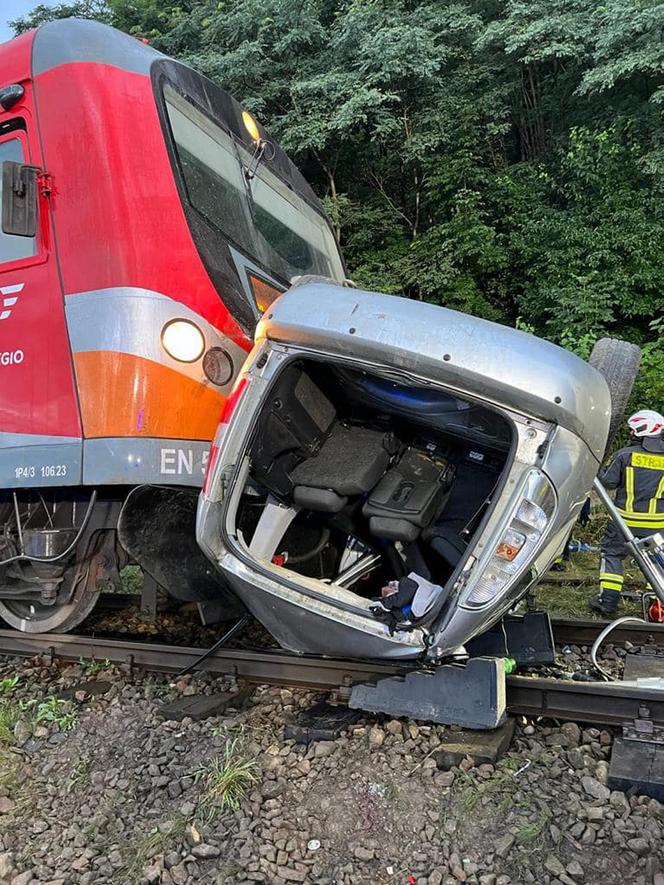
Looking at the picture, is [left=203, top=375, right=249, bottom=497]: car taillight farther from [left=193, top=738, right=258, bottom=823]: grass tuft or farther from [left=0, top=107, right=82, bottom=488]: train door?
[left=193, top=738, right=258, bottom=823]: grass tuft

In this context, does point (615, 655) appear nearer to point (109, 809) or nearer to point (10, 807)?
point (109, 809)

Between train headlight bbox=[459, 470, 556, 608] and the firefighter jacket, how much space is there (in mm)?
3422

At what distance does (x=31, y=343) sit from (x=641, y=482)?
4499mm

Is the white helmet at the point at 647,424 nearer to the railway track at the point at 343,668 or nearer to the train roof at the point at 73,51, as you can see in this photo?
the railway track at the point at 343,668

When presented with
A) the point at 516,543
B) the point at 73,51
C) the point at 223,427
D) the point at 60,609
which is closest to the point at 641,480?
the point at 516,543

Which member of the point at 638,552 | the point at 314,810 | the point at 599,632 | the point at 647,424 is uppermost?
the point at 638,552

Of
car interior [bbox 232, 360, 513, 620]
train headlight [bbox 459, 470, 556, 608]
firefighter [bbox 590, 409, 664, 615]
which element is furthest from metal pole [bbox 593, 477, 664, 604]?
firefighter [bbox 590, 409, 664, 615]

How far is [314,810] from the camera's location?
102 inches

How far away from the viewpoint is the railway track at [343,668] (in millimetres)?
2979

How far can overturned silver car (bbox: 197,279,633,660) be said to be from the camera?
99.7 inches

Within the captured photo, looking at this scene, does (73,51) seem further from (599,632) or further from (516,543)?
(599,632)

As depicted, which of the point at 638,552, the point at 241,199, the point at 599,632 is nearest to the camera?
the point at 638,552

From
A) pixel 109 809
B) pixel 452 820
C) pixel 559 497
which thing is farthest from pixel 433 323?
pixel 109 809

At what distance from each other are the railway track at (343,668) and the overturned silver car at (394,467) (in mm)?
452
